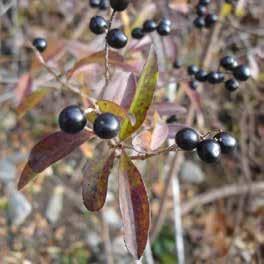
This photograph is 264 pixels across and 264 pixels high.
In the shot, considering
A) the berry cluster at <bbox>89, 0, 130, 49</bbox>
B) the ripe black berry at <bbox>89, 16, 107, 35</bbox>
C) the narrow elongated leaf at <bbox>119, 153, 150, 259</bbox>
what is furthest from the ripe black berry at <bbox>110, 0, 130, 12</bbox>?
the narrow elongated leaf at <bbox>119, 153, 150, 259</bbox>

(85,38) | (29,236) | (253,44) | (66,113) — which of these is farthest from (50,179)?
(66,113)

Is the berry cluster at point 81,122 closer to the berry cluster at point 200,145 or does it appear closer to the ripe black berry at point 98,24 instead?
the berry cluster at point 200,145

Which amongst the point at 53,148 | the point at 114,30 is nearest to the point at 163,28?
the point at 114,30

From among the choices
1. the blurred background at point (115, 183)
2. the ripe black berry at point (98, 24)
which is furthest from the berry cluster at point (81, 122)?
the blurred background at point (115, 183)

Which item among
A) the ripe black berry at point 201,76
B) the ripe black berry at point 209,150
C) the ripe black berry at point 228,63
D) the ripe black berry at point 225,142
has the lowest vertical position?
the ripe black berry at point 201,76

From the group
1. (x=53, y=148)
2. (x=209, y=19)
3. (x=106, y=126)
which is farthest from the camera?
(x=209, y=19)

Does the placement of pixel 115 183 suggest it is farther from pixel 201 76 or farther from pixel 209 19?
pixel 201 76
